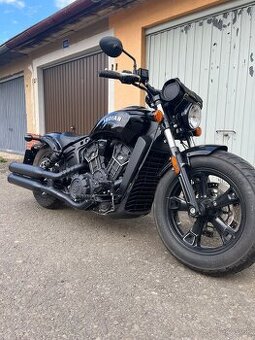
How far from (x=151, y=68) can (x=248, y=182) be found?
3.64 m

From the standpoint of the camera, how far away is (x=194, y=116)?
2.54 meters

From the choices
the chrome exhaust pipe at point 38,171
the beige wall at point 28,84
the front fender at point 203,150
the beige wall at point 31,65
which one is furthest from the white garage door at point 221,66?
the beige wall at point 28,84

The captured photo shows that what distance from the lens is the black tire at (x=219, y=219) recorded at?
6.84 feet

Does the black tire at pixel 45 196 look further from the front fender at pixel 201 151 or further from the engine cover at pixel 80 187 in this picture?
the front fender at pixel 201 151

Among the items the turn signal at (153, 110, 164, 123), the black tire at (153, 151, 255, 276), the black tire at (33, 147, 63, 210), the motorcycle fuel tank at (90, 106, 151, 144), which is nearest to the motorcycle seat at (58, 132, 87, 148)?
the black tire at (33, 147, 63, 210)

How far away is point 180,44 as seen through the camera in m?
4.73

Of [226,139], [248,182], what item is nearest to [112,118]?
[248,182]

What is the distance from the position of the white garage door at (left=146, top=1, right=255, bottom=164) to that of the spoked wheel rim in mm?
1832

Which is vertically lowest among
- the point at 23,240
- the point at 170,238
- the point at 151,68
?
the point at 23,240

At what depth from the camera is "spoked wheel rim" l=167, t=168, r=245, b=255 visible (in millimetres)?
2230

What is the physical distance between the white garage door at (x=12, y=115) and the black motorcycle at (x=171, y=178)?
23.4 feet

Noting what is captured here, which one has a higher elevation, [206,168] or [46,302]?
[206,168]

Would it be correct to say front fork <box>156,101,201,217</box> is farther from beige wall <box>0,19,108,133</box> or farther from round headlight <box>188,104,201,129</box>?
beige wall <box>0,19,108,133</box>

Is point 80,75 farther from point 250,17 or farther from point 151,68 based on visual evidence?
point 250,17
